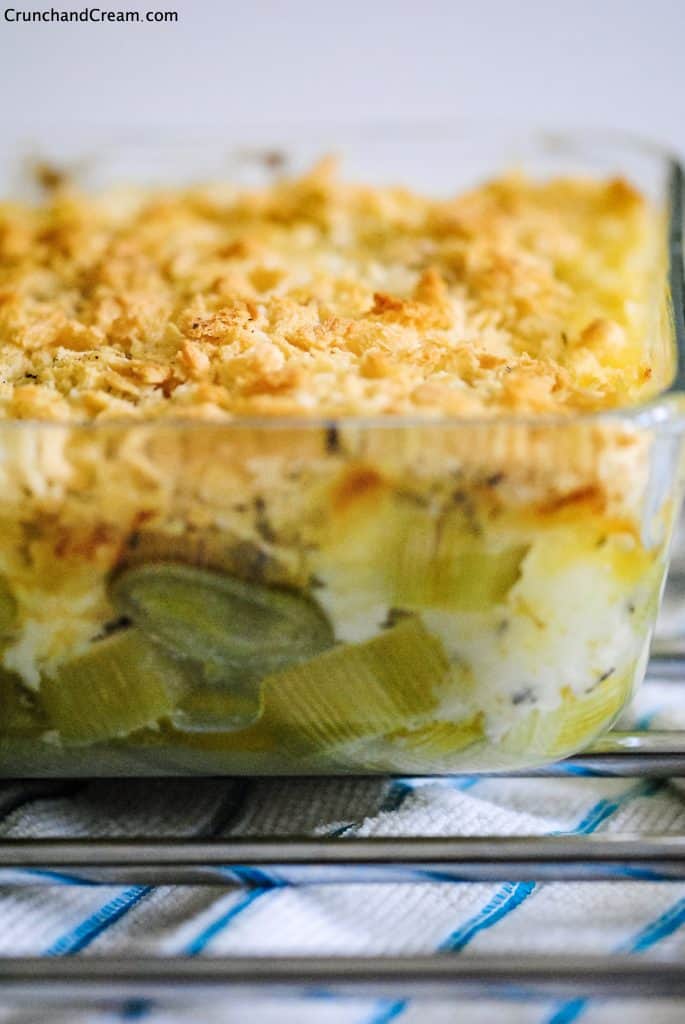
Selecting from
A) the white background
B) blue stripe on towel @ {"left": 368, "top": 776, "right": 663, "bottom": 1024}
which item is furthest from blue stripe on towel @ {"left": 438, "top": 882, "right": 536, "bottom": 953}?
the white background

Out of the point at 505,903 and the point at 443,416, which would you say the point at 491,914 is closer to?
the point at 505,903

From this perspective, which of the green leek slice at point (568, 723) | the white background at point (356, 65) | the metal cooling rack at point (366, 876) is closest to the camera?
the metal cooling rack at point (366, 876)

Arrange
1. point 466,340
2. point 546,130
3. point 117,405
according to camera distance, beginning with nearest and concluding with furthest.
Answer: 1. point 117,405
2. point 466,340
3. point 546,130

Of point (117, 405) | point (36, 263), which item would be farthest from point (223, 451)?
point (36, 263)

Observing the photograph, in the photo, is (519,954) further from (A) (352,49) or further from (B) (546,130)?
(A) (352,49)

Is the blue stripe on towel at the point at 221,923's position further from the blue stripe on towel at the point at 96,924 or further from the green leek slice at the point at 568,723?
the green leek slice at the point at 568,723

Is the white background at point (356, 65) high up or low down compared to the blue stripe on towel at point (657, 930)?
up

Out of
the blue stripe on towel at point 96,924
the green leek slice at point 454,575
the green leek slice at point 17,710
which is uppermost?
the green leek slice at point 454,575

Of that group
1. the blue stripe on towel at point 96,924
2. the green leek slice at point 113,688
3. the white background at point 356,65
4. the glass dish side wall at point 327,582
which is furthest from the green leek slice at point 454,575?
the white background at point 356,65
